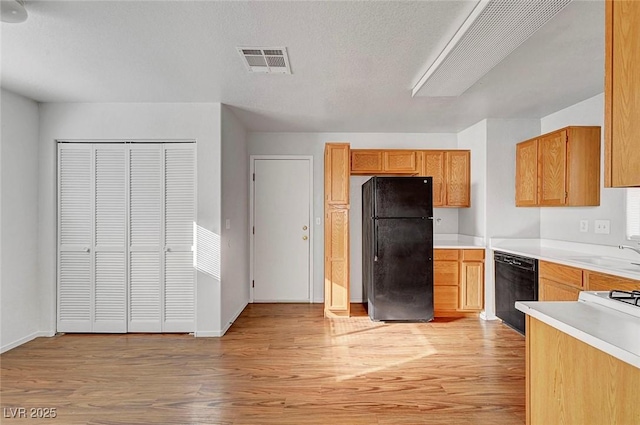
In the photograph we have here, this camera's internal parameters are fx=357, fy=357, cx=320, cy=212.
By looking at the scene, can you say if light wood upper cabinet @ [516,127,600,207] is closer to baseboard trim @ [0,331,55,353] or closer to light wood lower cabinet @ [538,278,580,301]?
light wood lower cabinet @ [538,278,580,301]

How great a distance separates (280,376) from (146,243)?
2.03 m

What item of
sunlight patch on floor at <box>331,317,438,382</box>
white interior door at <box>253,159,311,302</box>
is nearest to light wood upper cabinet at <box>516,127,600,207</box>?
sunlight patch on floor at <box>331,317,438,382</box>

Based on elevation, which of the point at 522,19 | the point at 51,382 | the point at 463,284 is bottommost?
the point at 51,382

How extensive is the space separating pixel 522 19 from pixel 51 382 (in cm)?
399

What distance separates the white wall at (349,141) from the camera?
5.05 metres

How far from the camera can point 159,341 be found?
11.7 feet

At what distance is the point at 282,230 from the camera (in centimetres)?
509

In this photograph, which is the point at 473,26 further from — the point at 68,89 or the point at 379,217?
the point at 68,89

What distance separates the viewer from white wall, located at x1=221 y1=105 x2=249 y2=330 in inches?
152

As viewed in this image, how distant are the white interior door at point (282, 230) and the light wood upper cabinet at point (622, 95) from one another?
395cm

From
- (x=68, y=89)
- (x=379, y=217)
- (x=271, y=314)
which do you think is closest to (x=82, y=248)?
(x=68, y=89)

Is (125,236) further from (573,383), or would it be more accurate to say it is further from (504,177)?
(504,177)

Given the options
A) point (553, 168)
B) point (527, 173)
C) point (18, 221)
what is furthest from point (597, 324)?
point (18, 221)

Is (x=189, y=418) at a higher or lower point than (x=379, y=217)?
lower
